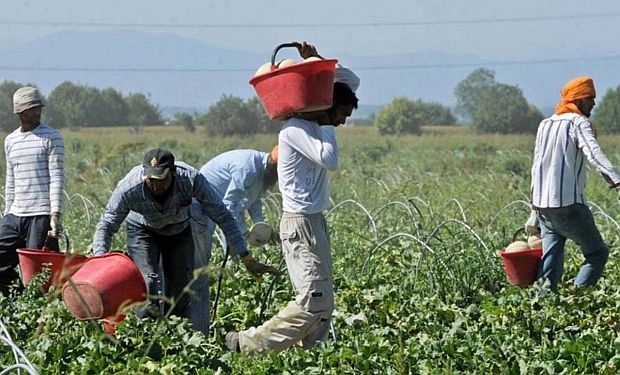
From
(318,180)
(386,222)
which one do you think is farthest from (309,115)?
(386,222)

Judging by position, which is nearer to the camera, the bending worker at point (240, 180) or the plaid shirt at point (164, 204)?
the plaid shirt at point (164, 204)

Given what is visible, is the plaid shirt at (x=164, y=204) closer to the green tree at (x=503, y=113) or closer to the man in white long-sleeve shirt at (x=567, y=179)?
the man in white long-sleeve shirt at (x=567, y=179)

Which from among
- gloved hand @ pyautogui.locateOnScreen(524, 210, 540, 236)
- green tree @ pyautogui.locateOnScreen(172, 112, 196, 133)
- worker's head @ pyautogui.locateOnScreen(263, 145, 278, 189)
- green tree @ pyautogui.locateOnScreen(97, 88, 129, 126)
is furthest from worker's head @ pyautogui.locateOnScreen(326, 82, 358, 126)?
green tree @ pyautogui.locateOnScreen(97, 88, 129, 126)

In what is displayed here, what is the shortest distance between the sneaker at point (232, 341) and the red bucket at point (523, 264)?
6.01 feet

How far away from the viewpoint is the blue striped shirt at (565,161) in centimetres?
727

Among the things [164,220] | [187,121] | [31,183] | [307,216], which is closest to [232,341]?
[164,220]

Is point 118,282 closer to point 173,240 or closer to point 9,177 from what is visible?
point 173,240

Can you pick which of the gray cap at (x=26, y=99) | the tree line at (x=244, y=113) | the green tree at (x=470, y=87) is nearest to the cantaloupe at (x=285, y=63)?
the gray cap at (x=26, y=99)

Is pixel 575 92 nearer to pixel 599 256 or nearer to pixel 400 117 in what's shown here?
pixel 599 256

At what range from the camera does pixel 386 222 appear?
12047mm

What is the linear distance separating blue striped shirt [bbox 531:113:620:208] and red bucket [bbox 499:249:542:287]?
29 cm

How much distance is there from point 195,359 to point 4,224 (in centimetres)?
267

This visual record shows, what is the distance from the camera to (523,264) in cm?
754

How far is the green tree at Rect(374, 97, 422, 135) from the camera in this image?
6850 centimetres
